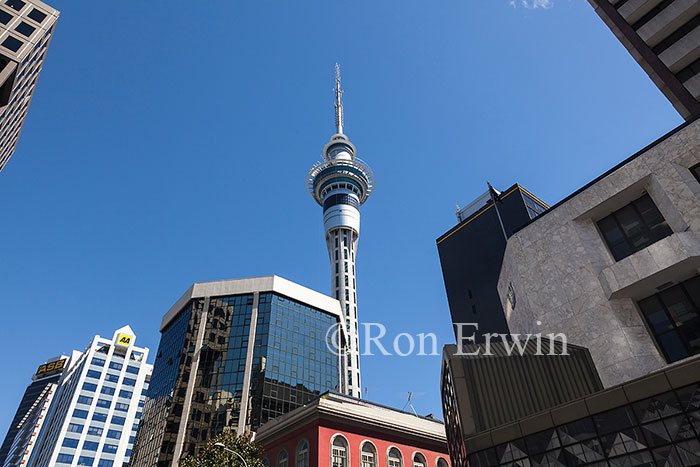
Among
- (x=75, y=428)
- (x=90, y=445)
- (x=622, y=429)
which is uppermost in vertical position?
(x=75, y=428)

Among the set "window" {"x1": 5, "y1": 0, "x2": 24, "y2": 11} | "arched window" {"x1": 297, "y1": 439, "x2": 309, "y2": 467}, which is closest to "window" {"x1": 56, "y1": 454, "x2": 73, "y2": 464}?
"window" {"x1": 5, "y1": 0, "x2": 24, "y2": 11}

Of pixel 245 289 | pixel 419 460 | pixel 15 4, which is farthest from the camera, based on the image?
pixel 245 289

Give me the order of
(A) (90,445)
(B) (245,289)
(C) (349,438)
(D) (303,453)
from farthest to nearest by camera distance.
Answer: (A) (90,445) → (B) (245,289) → (C) (349,438) → (D) (303,453)

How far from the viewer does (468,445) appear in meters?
24.9

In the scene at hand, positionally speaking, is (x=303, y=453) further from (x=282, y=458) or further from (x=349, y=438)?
(x=349, y=438)

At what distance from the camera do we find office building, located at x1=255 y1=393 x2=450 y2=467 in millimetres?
35000

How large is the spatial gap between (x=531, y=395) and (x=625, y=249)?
1158 cm

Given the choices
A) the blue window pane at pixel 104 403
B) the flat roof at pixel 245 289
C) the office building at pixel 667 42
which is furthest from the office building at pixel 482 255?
the blue window pane at pixel 104 403

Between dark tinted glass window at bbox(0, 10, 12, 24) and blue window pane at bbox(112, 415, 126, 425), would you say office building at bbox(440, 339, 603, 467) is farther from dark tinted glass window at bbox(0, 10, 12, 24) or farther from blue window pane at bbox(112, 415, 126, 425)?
blue window pane at bbox(112, 415, 126, 425)

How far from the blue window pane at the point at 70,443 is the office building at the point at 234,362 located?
56.8 metres

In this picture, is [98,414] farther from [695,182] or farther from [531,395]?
[695,182]

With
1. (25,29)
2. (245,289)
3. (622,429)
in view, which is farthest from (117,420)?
(622,429)

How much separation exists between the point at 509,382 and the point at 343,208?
104 meters

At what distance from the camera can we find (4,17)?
53562mm
